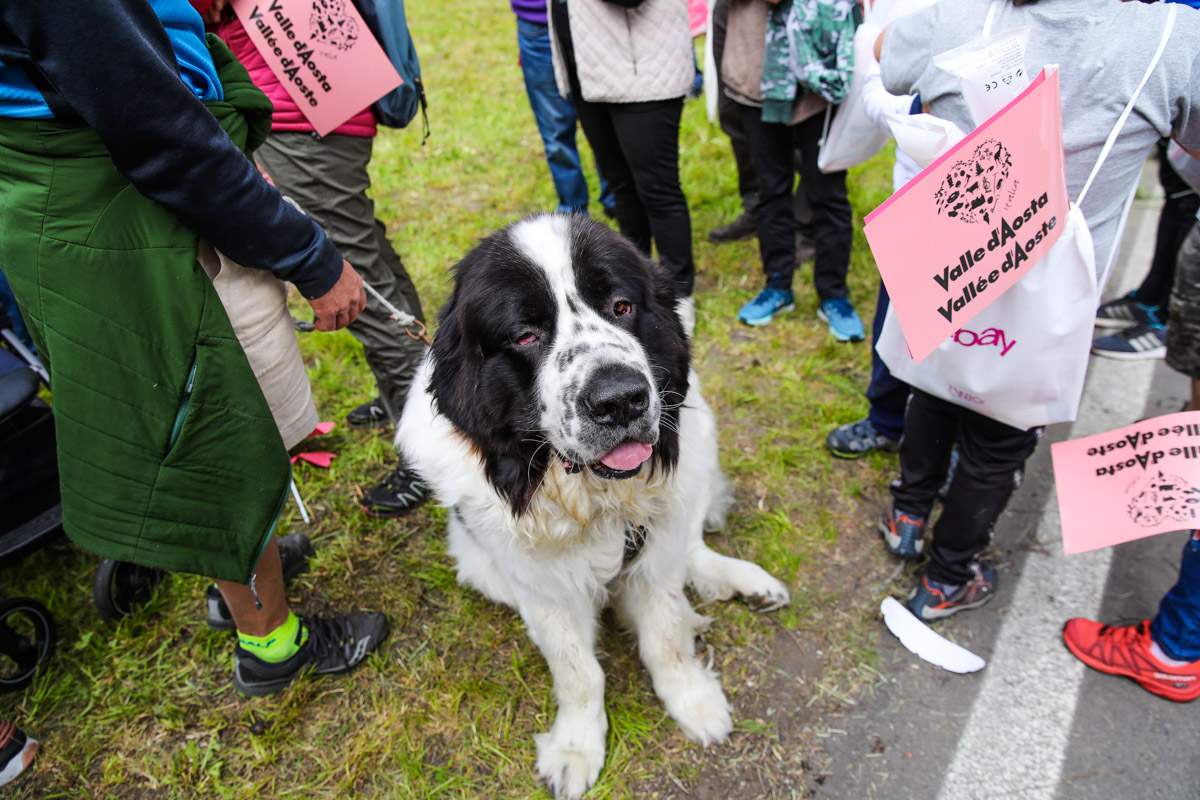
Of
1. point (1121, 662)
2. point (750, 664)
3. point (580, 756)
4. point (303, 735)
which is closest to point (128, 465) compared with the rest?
point (303, 735)

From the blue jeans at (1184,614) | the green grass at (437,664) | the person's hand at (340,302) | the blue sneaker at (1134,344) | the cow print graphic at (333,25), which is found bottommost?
the green grass at (437,664)

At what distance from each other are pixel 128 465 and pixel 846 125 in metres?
2.83

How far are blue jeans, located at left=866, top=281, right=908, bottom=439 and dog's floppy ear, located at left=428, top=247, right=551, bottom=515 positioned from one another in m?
1.71

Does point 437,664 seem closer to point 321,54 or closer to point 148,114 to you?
point 148,114

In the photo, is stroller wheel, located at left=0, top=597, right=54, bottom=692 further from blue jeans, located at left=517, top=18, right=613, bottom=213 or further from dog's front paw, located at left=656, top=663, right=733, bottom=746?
blue jeans, located at left=517, top=18, right=613, bottom=213

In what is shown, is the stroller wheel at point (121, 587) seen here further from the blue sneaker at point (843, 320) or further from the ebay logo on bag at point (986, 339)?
the blue sneaker at point (843, 320)

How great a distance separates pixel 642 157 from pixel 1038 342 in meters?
2.20

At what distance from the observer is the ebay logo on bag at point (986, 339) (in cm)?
170

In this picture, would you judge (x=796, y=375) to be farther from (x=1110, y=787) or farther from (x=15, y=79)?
(x=15, y=79)

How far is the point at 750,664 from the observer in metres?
2.26

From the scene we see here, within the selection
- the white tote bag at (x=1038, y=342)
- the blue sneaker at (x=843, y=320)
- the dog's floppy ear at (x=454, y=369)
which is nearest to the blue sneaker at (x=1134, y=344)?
the blue sneaker at (x=843, y=320)

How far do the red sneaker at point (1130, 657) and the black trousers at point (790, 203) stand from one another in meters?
2.09

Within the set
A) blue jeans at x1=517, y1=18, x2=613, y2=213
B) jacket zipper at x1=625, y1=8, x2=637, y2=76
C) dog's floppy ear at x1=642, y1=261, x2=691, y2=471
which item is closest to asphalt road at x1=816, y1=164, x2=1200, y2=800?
dog's floppy ear at x1=642, y1=261, x2=691, y2=471

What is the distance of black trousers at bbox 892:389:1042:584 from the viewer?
6.73 ft
